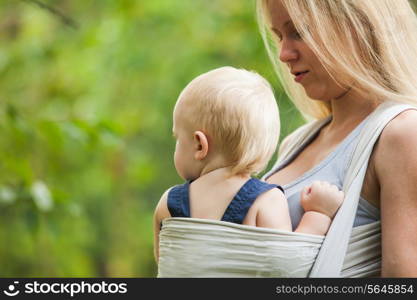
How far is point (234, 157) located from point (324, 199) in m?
0.24

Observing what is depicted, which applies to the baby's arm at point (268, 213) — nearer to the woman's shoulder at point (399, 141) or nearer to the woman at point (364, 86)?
the woman at point (364, 86)

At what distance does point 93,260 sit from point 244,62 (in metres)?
4.10

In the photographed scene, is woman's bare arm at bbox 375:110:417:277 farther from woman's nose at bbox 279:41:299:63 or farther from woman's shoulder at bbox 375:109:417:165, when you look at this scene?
woman's nose at bbox 279:41:299:63

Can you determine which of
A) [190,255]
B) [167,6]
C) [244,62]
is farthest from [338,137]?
[167,6]

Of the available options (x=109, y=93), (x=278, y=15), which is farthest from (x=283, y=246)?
(x=109, y=93)

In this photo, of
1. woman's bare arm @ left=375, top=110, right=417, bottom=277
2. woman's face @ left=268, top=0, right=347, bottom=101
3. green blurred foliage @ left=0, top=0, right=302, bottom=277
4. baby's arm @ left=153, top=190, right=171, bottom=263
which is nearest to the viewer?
woman's bare arm @ left=375, top=110, right=417, bottom=277

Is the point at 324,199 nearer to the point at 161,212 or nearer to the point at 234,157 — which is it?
the point at 234,157

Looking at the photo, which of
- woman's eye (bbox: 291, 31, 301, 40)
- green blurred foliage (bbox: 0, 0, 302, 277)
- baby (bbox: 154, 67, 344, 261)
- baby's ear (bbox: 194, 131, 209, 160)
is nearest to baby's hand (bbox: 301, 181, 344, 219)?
baby (bbox: 154, 67, 344, 261)

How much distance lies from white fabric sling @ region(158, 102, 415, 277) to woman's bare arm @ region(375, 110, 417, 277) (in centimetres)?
6

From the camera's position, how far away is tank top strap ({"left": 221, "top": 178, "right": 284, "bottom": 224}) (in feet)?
5.73

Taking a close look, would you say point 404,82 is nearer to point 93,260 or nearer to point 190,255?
point 190,255

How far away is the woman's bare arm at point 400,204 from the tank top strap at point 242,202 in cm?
28

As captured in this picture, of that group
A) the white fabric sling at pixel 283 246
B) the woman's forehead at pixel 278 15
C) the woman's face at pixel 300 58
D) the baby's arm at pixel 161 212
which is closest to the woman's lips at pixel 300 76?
the woman's face at pixel 300 58

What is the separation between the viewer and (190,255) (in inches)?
69.9
